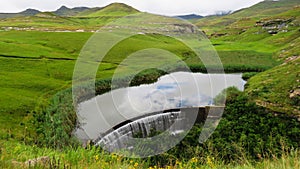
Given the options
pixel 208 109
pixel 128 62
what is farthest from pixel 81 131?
pixel 128 62

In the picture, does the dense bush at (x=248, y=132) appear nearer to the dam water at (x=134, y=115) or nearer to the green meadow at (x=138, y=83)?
the green meadow at (x=138, y=83)

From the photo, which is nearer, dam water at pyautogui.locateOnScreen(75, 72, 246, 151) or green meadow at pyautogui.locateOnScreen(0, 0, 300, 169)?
green meadow at pyautogui.locateOnScreen(0, 0, 300, 169)

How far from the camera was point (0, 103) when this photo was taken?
32.6 metres

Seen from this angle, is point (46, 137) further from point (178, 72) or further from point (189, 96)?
point (178, 72)

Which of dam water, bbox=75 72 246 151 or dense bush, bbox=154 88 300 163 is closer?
dense bush, bbox=154 88 300 163

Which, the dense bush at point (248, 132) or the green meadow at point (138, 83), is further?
the dense bush at point (248, 132)

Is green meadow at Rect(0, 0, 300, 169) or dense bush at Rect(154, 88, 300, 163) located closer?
green meadow at Rect(0, 0, 300, 169)

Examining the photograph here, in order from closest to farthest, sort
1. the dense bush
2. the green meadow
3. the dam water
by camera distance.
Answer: the green meadow → the dense bush → the dam water

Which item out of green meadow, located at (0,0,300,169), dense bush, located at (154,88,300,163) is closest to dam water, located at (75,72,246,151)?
green meadow, located at (0,0,300,169)

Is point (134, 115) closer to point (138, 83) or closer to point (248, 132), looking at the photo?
point (248, 132)

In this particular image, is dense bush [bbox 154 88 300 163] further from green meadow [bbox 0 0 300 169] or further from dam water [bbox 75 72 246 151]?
dam water [bbox 75 72 246 151]

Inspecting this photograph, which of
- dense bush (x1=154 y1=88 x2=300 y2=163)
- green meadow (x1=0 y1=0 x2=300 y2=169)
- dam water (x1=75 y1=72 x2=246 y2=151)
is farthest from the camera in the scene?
dam water (x1=75 y1=72 x2=246 y2=151)

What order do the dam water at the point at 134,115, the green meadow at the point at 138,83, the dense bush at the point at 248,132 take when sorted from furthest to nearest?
the dam water at the point at 134,115 < the dense bush at the point at 248,132 < the green meadow at the point at 138,83

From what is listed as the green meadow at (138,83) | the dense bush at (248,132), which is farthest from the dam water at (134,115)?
the dense bush at (248,132)
